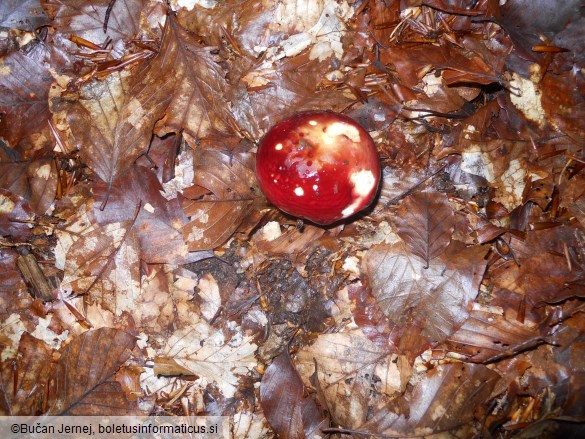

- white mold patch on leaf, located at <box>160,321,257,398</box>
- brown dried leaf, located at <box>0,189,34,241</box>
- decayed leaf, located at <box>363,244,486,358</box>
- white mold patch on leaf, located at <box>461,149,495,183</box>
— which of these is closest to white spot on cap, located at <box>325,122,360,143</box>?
decayed leaf, located at <box>363,244,486,358</box>

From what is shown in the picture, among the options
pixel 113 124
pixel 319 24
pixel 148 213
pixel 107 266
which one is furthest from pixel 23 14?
pixel 319 24

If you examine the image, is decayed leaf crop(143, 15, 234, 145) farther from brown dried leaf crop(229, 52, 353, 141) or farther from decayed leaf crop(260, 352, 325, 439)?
decayed leaf crop(260, 352, 325, 439)

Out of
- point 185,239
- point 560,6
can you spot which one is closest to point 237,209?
point 185,239

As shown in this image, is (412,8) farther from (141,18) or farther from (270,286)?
(270,286)

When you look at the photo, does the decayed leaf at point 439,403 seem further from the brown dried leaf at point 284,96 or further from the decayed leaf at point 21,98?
the decayed leaf at point 21,98

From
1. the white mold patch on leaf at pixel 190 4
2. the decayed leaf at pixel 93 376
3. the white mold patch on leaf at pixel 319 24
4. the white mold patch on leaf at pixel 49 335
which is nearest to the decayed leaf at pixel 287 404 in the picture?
the decayed leaf at pixel 93 376

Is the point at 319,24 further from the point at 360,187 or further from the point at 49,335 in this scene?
the point at 49,335
